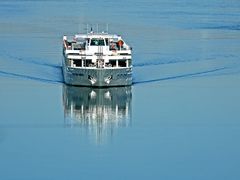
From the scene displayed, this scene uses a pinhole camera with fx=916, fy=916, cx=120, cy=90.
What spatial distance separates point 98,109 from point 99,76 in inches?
89.6

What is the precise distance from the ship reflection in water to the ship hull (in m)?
0.17

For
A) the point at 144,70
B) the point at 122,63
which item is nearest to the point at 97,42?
the point at 122,63

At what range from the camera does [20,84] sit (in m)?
30.7

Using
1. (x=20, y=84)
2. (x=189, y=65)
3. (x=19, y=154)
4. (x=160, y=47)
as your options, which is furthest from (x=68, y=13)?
(x=19, y=154)

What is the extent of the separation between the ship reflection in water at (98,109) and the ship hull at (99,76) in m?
0.17

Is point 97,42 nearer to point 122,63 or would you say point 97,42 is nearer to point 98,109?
point 122,63

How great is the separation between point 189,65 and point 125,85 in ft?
20.3

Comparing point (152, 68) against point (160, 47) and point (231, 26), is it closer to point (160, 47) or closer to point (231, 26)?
point (160, 47)

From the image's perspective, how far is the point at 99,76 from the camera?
97.5 ft

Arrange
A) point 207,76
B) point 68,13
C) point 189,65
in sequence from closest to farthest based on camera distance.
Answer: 1. point 207,76
2. point 189,65
3. point 68,13

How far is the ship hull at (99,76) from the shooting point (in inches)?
1166

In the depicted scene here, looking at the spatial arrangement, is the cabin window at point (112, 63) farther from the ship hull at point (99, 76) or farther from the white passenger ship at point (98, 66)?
the ship hull at point (99, 76)

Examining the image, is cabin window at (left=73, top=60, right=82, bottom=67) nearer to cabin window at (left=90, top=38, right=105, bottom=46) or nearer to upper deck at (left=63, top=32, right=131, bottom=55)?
upper deck at (left=63, top=32, right=131, bottom=55)

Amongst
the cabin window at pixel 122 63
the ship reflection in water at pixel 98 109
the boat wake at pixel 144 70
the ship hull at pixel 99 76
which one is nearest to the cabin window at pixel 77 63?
the ship hull at pixel 99 76
